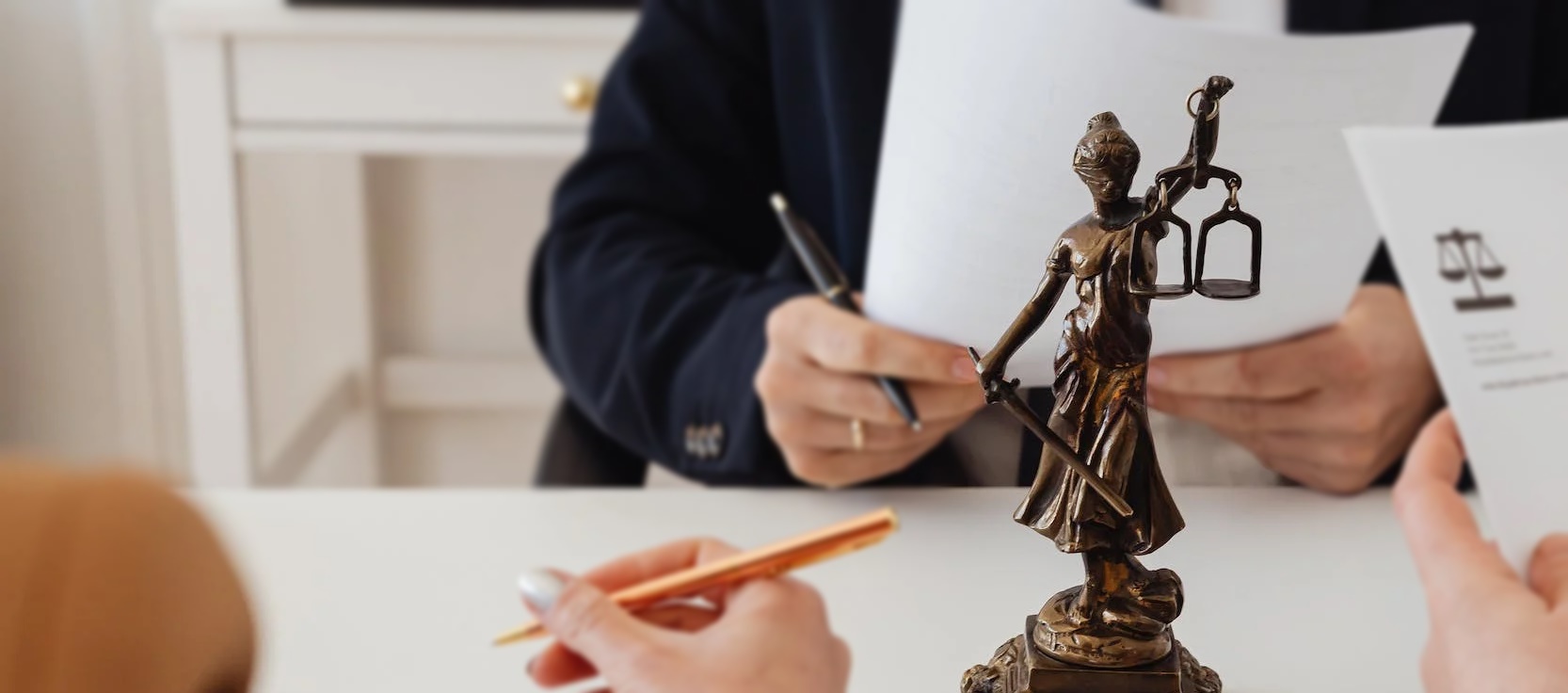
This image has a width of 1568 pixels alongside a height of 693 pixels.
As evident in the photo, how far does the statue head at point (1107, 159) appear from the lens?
0.64 ft

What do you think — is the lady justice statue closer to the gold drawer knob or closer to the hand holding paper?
the hand holding paper

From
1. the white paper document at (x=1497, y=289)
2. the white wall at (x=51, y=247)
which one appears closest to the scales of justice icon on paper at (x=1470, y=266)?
the white paper document at (x=1497, y=289)

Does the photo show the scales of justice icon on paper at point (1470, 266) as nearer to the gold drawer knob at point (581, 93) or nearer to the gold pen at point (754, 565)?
the gold pen at point (754, 565)

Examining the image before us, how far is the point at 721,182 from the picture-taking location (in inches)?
32.7

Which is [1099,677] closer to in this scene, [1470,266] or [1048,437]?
[1048,437]

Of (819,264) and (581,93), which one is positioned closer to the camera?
(819,264)

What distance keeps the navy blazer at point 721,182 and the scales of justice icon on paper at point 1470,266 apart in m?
0.24

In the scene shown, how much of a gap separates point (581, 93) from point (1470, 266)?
31.8 inches

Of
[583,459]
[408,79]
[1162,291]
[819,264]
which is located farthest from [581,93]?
[1162,291]

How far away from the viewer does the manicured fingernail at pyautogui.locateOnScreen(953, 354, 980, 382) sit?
0.22 meters

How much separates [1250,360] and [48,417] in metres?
1.34

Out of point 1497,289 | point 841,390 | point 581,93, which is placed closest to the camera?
point 1497,289

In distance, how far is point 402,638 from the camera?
0.42 m

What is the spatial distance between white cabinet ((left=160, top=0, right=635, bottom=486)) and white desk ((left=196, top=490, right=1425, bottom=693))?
0.61 metres
